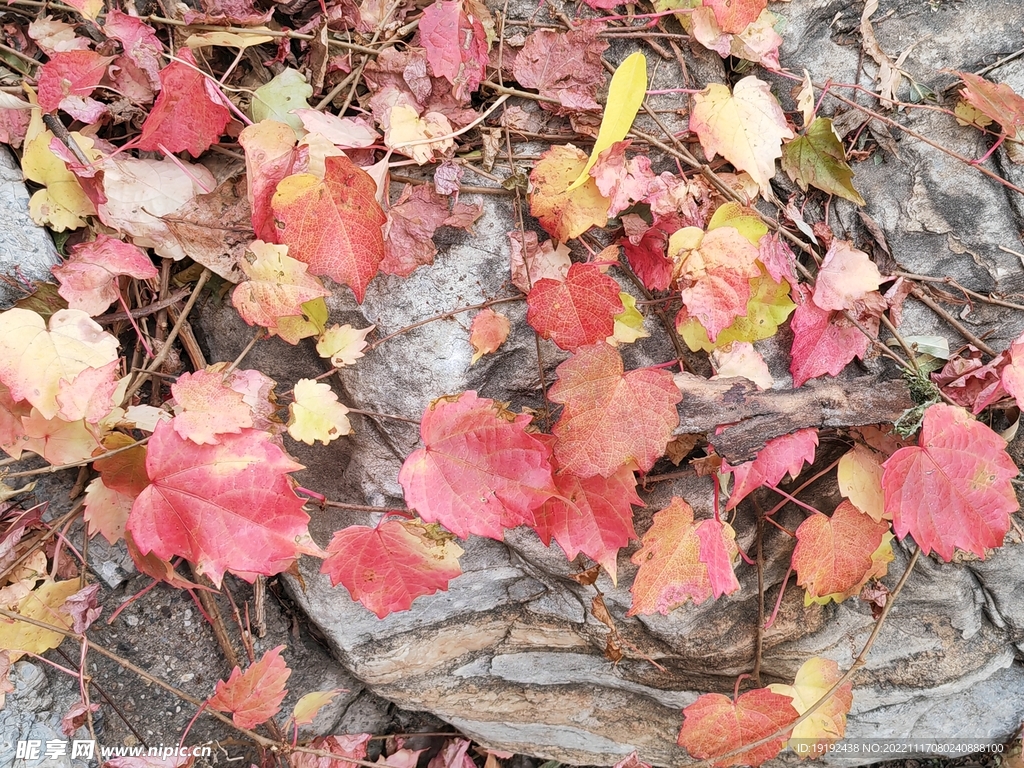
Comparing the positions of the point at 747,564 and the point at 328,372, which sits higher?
the point at 328,372

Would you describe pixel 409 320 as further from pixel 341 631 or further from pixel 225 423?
pixel 341 631

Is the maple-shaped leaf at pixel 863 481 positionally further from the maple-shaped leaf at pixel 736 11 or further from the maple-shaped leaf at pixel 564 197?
the maple-shaped leaf at pixel 736 11

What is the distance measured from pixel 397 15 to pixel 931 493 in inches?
54.4

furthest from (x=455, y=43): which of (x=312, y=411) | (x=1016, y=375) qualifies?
(x=1016, y=375)

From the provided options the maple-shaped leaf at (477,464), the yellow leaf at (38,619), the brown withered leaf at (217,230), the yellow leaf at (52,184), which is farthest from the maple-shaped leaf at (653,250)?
the yellow leaf at (38,619)

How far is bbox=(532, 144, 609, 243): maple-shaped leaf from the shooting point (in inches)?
50.3

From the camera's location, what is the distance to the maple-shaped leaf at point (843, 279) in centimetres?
135

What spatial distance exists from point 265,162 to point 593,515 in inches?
34.1

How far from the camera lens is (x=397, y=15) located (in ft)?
4.61

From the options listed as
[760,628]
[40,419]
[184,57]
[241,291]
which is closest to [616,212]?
[241,291]

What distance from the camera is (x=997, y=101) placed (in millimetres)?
1345

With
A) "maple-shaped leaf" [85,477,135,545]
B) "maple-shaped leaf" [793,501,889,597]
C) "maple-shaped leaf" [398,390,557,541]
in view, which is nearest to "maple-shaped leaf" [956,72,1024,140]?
"maple-shaped leaf" [793,501,889,597]

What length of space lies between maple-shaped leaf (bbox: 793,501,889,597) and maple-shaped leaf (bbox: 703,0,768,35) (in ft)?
3.19

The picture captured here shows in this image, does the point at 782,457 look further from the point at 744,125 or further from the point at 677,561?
the point at 744,125
